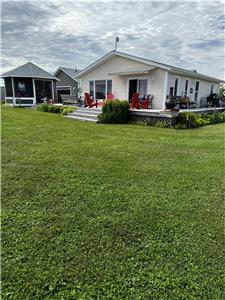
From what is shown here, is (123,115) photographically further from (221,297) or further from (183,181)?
(221,297)

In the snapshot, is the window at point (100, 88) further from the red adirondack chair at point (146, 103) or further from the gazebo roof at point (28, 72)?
the gazebo roof at point (28, 72)

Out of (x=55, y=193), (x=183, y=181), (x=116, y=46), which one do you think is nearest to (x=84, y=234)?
(x=55, y=193)

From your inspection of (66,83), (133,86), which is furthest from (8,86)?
(133,86)

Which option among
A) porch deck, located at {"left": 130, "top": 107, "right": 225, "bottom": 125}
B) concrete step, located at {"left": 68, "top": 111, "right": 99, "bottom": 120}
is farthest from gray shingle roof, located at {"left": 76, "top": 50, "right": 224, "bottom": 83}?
concrete step, located at {"left": 68, "top": 111, "right": 99, "bottom": 120}

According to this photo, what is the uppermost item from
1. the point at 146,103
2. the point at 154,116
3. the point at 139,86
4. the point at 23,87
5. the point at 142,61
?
the point at 142,61

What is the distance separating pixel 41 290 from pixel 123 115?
10163 millimetres

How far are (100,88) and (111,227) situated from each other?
16.3 m

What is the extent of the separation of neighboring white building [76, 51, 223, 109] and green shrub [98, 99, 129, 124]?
378 cm

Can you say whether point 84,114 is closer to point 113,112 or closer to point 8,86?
point 113,112

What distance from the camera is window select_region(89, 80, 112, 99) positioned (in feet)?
55.8

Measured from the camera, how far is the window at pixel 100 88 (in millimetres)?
17014

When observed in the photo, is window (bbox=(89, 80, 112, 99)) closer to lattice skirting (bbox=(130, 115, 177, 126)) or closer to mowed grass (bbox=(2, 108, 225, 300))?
lattice skirting (bbox=(130, 115, 177, 126))

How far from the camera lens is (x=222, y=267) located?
207 centimetres

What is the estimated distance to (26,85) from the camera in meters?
22.7
